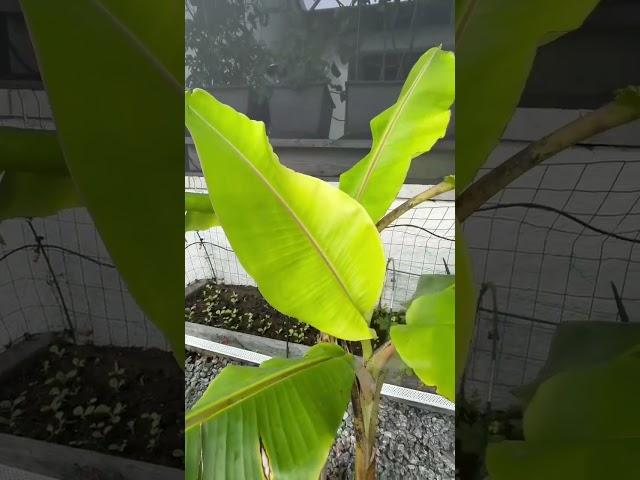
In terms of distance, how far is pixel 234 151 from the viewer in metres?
0.36

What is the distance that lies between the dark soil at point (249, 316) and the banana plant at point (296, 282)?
0.53 feet

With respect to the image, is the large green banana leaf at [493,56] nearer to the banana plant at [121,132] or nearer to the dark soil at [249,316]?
the banana plant at [121,132]

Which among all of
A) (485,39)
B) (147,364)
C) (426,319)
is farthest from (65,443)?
(485,39)

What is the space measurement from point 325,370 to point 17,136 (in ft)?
1.00

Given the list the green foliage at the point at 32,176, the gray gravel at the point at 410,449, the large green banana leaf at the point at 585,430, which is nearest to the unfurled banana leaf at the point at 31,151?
the green foliage at the point at 32,176

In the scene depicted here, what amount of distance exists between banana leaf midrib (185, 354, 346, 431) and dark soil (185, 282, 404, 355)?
173 mm

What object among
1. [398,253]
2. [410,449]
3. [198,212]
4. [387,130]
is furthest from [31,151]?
[410,449]

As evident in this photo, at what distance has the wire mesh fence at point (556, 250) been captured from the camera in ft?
0.85

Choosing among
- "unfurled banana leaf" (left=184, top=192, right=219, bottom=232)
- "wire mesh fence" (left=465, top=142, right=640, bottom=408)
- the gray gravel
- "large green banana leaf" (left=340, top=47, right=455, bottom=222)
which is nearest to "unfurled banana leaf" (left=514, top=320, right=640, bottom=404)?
"wire mesh fence" (left=465, top=142, right=640, bottom=408)

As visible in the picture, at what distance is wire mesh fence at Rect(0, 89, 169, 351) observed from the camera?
1.17 feet

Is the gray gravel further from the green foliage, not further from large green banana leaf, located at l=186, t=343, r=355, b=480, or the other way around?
the green foliage

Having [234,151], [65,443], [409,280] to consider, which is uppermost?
[234,151]

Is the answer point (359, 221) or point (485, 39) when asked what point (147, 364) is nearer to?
point (359, 221)

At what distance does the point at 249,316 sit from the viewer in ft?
1.98
